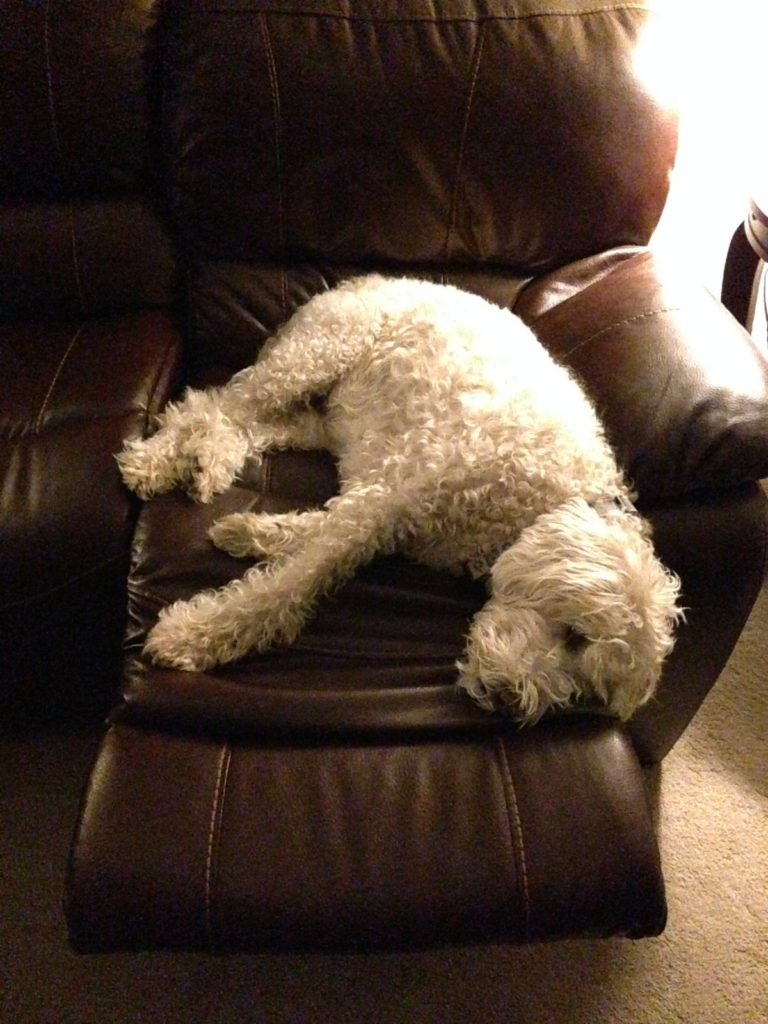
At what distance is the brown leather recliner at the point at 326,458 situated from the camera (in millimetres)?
1133

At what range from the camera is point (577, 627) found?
1.31 metres

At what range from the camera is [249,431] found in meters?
1.79

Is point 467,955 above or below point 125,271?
below

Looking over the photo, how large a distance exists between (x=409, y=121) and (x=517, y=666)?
1.33 m

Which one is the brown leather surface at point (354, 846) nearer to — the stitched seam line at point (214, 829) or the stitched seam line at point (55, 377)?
the stitched seam line at point (214, 829)

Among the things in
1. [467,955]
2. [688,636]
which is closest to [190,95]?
[688,636]

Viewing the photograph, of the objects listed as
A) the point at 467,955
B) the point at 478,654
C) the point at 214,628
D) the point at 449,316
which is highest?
the point at 449,316

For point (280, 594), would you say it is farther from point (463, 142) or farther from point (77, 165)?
point (77, 165)

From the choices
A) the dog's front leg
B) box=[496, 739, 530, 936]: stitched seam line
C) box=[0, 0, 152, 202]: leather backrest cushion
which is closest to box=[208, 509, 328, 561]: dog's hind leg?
the dog's front leg

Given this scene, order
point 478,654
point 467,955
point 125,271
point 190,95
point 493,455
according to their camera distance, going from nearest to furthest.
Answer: point 478,654, point 493,455, point 467,955, point 190,95, point 125,271

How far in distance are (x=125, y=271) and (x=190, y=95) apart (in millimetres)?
470

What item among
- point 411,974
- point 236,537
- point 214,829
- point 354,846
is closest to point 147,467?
point 236,537

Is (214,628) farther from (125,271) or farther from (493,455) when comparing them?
(125,271)

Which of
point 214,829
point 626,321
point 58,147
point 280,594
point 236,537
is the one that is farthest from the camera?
point 58,147
